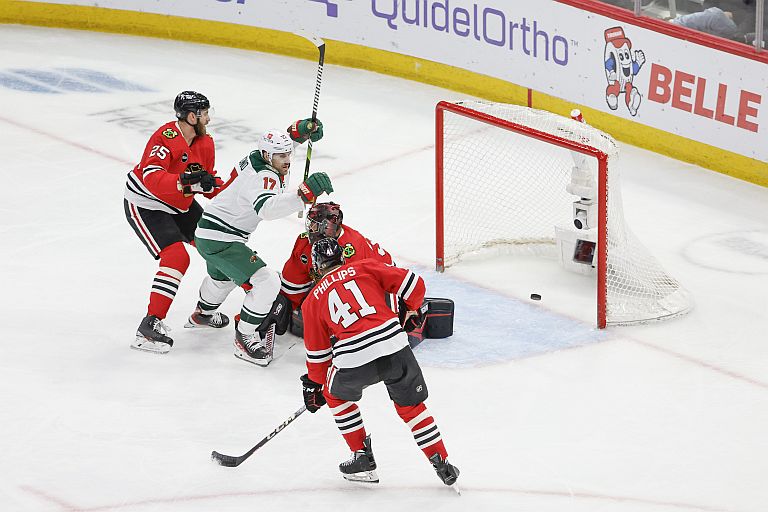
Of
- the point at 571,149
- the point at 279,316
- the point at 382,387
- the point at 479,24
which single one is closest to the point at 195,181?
the point at 279,316

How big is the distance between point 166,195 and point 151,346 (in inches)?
24.7

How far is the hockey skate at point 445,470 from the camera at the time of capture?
4355mm

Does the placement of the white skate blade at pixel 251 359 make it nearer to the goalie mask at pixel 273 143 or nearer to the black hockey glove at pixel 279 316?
the black hockey glove at pixel 279 316

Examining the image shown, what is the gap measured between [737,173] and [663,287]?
1670 mm

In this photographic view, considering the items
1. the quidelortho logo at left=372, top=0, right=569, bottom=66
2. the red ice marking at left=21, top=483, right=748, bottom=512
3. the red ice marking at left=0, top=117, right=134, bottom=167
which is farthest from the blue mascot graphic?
the red ice marking at left=21, top=483, right=748, bottom=512

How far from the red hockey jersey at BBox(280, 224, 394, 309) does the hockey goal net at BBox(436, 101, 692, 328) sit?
3.06 feet

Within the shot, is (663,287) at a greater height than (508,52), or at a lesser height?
lesser

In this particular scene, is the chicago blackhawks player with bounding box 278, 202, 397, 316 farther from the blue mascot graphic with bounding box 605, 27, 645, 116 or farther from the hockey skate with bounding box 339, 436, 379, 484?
the blue mascot graphic with bounding box 605, 27, 645, 116

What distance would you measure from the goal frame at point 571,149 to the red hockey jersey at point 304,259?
0.82 metres

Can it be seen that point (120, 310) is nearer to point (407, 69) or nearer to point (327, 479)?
point (327, 479)

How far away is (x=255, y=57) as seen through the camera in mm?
9664

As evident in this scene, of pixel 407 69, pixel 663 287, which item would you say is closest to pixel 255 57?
pixel 407 69

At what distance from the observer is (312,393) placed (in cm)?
440

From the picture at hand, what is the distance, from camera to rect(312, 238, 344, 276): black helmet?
4266 millimetres
